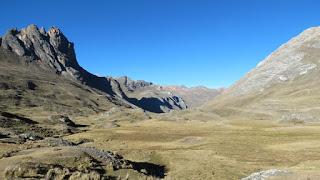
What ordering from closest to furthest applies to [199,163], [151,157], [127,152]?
[199,163] → [151,157] → [127,152]

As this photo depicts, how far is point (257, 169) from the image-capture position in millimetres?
54781

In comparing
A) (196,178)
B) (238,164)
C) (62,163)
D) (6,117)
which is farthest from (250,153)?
(6,117)

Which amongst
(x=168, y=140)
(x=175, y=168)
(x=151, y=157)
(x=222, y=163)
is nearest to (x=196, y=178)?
(x=175, y=168)

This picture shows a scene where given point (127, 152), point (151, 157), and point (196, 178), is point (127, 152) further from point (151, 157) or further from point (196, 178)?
point (196, 178)

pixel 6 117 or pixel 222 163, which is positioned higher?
pixel 6 117

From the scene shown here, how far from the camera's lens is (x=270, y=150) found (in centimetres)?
7400

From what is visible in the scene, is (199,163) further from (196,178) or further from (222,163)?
(196,178)

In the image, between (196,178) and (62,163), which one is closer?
(62,163)

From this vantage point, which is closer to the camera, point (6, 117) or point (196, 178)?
point (196, 178)

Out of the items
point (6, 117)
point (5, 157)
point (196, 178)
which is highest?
point (6, 117)

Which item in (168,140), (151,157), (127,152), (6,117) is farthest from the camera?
(6,117)

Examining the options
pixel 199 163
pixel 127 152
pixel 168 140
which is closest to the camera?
pixel 199 163

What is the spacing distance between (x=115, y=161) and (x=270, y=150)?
115 feet

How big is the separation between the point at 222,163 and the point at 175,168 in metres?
7.66
